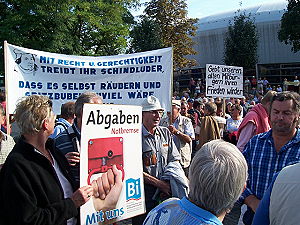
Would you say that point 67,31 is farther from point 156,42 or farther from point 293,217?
point 293,217

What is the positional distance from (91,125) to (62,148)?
0.58 meters

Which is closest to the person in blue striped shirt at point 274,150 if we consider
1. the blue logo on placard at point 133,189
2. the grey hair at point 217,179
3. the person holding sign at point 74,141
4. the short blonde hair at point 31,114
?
the blue logo on placard at point 133,189

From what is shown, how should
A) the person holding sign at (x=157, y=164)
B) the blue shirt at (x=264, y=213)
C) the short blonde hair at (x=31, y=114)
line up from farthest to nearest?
the person holding sign at (x=157, y=164) < the short blonde hair at (x=31, y=114) < the blue shirt at (x=264, y=213)

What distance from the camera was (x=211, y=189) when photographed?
149 centimetres

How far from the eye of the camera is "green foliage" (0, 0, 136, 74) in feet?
52.9

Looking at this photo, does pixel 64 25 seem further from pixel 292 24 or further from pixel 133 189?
pixel 292 24

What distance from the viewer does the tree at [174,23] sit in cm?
3077

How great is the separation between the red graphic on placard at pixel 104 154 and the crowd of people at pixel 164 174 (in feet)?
0.20

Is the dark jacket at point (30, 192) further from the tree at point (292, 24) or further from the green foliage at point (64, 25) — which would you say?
the tree at point (292, 24)

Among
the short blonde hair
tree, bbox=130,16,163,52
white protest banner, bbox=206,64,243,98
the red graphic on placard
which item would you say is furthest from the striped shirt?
tree, bbox=130,16,163,52

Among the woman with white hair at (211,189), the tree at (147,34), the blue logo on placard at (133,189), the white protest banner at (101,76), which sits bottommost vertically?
the blue logo on placard at (133,189)

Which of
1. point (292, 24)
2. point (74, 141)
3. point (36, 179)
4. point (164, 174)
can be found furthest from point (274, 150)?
point (292, 24)

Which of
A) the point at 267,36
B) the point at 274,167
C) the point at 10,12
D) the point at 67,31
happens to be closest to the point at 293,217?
the point at 274,167

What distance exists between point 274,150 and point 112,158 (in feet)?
4.32
